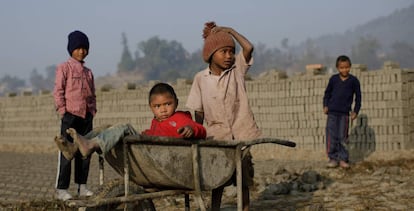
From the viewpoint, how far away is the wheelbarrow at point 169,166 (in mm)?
3809

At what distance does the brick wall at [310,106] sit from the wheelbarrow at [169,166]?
315 inches

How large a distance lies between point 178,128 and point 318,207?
195cm

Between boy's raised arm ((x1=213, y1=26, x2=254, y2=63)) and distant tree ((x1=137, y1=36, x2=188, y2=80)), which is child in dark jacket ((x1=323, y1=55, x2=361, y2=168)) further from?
distant tree ((x1=137, y1=36, x2=188, y2=80))

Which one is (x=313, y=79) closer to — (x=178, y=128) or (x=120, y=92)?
(x=120, y=92)

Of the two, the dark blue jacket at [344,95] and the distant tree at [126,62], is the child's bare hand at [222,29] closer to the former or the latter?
the dark blue jacket at [344,95]

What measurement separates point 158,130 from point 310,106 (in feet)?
30.1

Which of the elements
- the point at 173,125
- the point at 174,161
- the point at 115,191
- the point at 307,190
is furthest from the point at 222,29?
the point at 307,190

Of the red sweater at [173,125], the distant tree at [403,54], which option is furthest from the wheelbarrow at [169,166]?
the distant tree at [403,54]

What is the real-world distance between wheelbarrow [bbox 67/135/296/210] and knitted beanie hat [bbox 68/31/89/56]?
8.39 ft

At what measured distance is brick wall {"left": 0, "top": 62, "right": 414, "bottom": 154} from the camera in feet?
38.4

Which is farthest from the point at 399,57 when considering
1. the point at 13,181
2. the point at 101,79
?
the point at 13,181

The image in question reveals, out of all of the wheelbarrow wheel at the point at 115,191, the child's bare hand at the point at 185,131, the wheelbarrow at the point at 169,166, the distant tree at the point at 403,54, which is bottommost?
the wheelbarrow wheel at the point at 115,191

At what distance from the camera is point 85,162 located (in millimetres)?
6594

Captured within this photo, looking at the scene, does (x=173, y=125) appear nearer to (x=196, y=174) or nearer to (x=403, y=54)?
(x=196, y=174)
